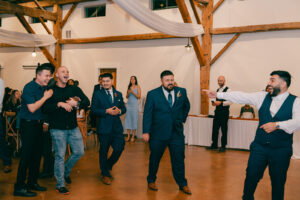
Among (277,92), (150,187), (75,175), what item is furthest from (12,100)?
(277,92)

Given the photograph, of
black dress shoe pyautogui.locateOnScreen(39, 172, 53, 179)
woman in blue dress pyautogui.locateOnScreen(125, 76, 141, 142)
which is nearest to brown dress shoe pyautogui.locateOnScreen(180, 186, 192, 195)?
black dress shoe pyautogui.locateOnScreen(39, 172, 53, 179)

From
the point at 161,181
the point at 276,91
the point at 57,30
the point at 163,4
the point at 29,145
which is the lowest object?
the point at 161,181

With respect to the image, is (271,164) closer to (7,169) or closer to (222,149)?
(7,169)

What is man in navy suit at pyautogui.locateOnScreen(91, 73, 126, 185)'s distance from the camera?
4250 mm

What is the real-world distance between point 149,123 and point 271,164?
1.48m

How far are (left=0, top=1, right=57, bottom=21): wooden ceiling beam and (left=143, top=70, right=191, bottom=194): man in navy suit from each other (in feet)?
22.1

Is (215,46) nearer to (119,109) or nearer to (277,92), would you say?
(119,109)

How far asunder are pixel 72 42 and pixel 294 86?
6.87m

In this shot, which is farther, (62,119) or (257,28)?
(257,28)

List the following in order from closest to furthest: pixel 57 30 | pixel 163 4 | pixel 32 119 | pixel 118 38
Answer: pixel 32 119 → pixel 163 4 → pixel 118 38 → pixel 57 30

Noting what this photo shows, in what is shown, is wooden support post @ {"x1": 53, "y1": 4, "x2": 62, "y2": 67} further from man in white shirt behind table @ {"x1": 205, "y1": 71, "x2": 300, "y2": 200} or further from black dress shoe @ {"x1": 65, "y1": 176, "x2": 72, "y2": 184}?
man in white shirt behind table @ {"x1": 205, "y1": 71, "x2": 300, "y2": 200}

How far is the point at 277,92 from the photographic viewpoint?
295 centimetres

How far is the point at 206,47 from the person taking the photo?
820cm

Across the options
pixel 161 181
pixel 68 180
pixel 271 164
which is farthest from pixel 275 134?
pixel 68 180
